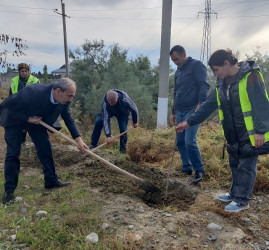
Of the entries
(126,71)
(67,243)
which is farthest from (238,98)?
(126,71)

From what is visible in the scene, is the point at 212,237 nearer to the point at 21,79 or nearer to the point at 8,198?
the point at 8,198

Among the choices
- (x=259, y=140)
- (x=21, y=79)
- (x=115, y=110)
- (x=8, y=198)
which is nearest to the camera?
(x=259, y=140)

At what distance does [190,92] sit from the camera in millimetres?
4039

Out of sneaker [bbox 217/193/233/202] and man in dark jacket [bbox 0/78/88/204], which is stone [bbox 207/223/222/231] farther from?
man in dark jacket [bbox 0/78/88/204]

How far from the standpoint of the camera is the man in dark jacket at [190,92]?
3.92 metres

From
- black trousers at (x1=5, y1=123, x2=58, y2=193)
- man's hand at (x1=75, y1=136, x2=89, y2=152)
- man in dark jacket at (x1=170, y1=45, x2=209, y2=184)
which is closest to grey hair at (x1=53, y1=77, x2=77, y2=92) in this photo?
black trousers at (x1=5, y1=123, x2=58, y2=193)

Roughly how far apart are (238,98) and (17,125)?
8.82 ft

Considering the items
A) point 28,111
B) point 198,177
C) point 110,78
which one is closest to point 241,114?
point 198,177

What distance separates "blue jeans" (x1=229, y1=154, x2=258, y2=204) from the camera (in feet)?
9.79

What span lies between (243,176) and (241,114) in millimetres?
721

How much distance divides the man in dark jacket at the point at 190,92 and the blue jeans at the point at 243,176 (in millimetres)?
802

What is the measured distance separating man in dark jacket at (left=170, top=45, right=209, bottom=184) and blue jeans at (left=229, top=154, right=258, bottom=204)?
31.6 inches

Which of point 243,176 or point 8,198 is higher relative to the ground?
point 243,176

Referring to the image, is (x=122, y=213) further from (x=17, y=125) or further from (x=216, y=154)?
(x=216, y=154)
